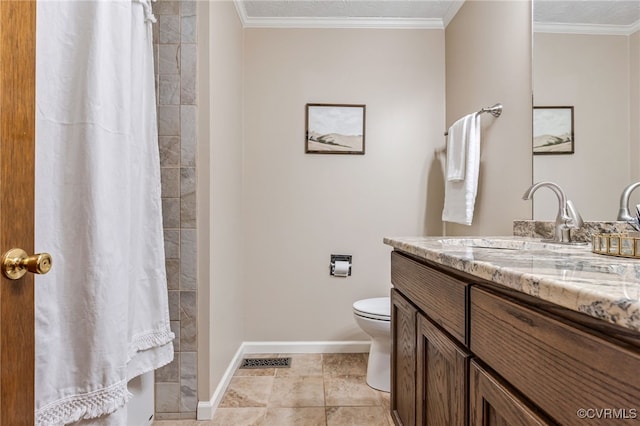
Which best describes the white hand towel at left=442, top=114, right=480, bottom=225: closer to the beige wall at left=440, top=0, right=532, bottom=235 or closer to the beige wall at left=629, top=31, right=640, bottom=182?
the beige wall at left=440, top=0, right=532, bottom=235

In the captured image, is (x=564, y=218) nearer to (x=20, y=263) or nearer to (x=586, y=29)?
(x=586, y=29)

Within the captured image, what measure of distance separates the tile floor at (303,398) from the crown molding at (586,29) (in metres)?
1.80

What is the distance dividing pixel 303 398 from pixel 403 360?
793mm

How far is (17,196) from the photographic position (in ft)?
1.93

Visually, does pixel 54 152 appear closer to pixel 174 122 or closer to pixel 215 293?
pixel 174 122

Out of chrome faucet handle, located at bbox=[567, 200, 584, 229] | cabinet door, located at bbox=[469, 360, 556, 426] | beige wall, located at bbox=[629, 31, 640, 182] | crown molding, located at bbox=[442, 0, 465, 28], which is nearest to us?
cabinet door, located at bbox=[469, 360, 556, 426]

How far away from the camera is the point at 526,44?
151cm

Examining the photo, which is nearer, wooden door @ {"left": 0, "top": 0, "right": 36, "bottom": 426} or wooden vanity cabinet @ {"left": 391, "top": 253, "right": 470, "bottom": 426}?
wooden door @ {"left": 0, "top": 0, "right": 36, "bottom": 426}

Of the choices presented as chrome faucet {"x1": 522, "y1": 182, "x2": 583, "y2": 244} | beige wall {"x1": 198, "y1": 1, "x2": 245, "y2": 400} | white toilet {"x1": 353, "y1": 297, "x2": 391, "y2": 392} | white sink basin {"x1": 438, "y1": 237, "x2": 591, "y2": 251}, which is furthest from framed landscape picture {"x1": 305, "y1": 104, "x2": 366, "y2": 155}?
chrome faucet {"x1": 522, "y1": 182, "x2": 583, "y2": 244}

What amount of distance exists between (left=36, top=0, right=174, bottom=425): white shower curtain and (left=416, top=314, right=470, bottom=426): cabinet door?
0.90m

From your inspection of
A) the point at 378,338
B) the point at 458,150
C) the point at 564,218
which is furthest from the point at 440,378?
the point at 458,150

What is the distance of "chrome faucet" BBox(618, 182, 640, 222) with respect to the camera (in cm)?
107

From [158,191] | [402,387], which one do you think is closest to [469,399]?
[402,387]

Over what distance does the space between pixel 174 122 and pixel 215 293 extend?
87cm
